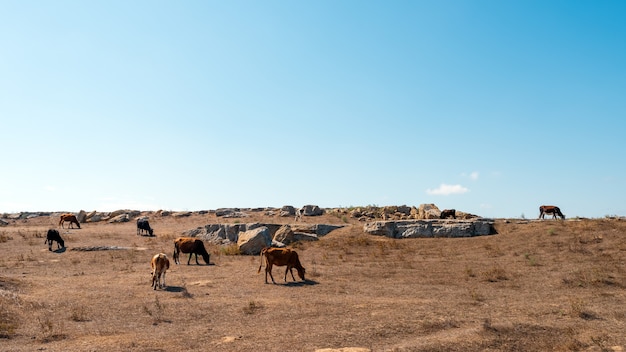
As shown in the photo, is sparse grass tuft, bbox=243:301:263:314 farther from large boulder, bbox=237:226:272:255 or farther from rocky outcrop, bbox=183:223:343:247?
rocky outcrop, bbox=183:223:343:247

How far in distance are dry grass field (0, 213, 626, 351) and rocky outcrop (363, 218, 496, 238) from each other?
0.99m

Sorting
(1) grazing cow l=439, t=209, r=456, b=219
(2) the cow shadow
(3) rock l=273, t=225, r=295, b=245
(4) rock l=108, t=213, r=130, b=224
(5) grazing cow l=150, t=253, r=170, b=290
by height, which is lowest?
(2) the cow shadow

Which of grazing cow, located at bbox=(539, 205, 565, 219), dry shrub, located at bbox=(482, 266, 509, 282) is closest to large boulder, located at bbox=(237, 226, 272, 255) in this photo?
dry shrub, located at bbox=(482, 266, 509, 282)

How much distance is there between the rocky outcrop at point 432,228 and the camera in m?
26.3

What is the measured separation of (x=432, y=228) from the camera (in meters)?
27.2

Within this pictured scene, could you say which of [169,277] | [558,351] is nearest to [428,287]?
[558,351]

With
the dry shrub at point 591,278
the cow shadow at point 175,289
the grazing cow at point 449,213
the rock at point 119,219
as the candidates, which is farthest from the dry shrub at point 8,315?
the rock at point 119,219

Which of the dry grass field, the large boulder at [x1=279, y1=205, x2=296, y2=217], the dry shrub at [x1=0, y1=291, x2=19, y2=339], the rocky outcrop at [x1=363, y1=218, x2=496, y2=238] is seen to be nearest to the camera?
the dry grass field

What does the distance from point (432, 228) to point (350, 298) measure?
14.9 meters

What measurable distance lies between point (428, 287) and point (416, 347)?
6.99 m

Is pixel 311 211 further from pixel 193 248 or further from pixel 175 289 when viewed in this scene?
pixel 175 289

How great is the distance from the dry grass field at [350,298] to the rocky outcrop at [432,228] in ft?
3.24

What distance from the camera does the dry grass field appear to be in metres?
9.59

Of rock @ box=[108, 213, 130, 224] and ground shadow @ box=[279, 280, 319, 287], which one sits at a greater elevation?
rock @ box=[108, 213, 130, 224]
